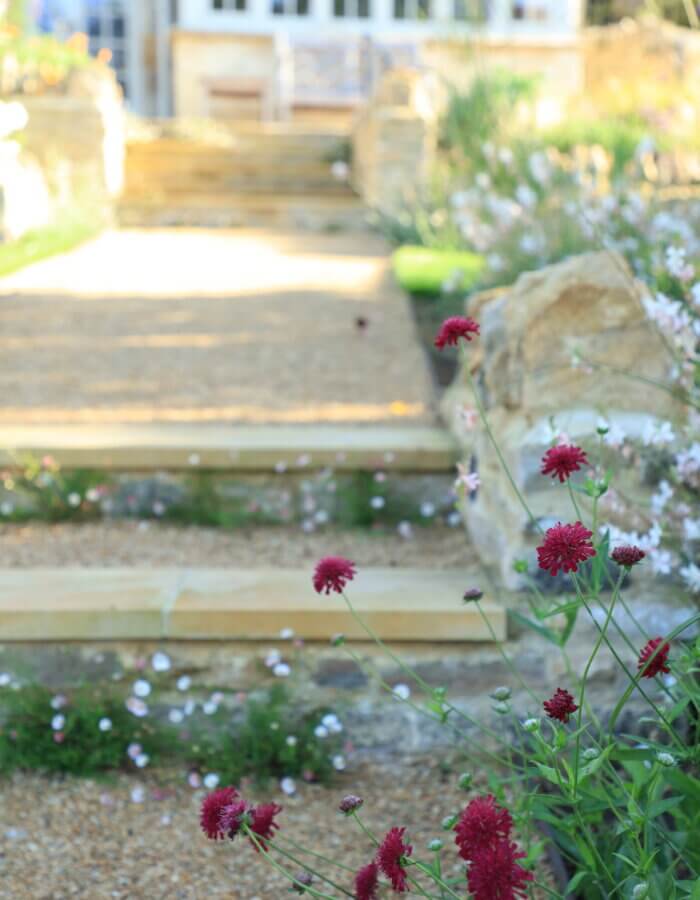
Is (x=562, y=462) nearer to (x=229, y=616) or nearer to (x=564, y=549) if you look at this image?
(x=564, y=549)

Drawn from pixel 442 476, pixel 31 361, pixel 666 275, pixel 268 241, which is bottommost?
pixel 268 241

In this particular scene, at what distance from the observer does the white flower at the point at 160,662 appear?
7.74 ft

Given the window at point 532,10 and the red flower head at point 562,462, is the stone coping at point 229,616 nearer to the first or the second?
the red flower head at point 562,462

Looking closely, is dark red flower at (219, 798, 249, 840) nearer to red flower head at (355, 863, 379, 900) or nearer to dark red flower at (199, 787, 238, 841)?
dark red flower at (199, 787, 238, 841)

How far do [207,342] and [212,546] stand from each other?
206cm

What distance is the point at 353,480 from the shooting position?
128 inches

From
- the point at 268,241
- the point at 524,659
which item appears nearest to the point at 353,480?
the point at 524,659

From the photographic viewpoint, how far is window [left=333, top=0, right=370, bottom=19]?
14.9 meters

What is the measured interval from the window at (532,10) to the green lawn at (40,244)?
892cm

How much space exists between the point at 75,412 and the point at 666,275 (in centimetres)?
197

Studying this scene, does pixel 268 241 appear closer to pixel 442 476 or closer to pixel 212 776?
pixel 442 476

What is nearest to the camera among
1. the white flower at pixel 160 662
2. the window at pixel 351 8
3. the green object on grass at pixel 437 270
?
the white flower at pixel 160 662

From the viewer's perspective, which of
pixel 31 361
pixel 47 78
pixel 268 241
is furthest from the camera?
pixel 47 78

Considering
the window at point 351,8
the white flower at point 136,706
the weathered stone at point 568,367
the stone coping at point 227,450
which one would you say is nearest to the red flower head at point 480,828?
the white flower at point 136,706
